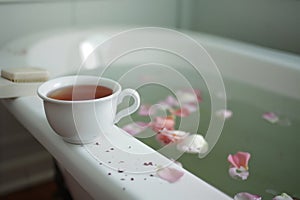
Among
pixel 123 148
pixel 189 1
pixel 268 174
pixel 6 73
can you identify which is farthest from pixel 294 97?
pixel 189 1

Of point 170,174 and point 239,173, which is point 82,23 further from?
point 170,174

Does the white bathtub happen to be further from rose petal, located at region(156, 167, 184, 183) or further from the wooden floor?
the wooden floor

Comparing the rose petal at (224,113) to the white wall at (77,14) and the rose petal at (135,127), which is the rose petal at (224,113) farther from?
the white wall at (77,14)

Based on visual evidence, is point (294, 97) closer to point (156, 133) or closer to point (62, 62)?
point (156, 133)

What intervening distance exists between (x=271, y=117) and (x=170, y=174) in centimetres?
64

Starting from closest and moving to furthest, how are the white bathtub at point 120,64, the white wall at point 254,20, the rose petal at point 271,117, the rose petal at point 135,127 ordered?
the white bathtub at point 120,64
the rose petal at point 135,127
the rose petal at point 271,117
the white wall at point 254,20

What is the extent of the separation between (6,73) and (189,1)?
3.54 ft

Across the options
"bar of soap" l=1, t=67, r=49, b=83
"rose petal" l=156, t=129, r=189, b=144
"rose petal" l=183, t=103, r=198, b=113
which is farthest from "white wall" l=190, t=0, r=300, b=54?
"bar of soap" l=1, t=67, r=49, b=83

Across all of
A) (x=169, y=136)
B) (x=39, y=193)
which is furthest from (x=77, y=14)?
(x=169, y=136)

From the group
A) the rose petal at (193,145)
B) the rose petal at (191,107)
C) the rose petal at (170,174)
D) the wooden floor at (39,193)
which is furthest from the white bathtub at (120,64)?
the wooden floor at (39,193)

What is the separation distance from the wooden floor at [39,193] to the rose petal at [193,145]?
64 cm

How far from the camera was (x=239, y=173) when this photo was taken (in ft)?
2.52

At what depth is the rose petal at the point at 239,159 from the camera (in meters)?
0.80

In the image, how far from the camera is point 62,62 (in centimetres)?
120
